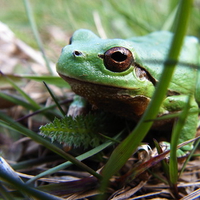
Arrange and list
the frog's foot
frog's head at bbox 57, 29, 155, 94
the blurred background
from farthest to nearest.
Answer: the blurred background, the frog's foot, frog's head at bbox 57, 29, 155, 94

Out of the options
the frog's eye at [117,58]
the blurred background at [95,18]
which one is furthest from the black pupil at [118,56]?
the blurred background at [95,18]

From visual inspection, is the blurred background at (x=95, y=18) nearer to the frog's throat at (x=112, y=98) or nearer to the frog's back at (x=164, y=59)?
the frog's back at (x=164, y=59)

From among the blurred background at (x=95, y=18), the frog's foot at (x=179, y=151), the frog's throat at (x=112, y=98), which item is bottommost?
the frog's foot at (x=179, y=151)

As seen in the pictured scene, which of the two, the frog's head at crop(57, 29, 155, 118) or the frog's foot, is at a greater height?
the frog's head at crop(57, 29, 155, 118)

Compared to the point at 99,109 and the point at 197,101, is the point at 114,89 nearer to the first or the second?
the point at 99,109

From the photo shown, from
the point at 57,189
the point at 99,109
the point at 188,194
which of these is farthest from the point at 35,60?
the point at 188,194

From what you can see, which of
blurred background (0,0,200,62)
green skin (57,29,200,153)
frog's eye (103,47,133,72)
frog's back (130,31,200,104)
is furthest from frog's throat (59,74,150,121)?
blurred background (0,0,200,62)

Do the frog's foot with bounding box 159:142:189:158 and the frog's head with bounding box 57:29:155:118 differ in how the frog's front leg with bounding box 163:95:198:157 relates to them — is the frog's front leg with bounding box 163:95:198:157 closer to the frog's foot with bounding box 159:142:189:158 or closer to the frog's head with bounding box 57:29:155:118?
the frog's foot with bounding box 159:142:189:158
